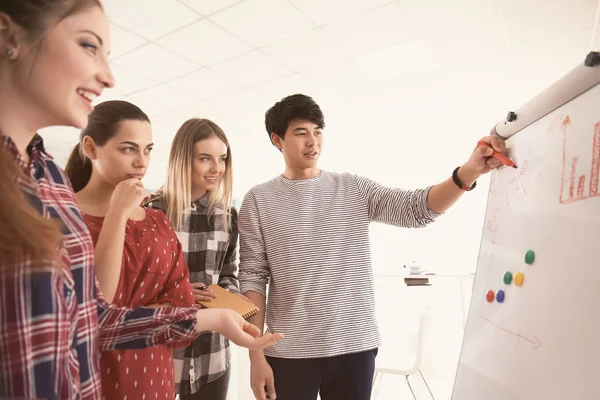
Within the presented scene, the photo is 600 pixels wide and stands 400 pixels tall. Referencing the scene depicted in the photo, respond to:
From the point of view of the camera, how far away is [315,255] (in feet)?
4.03

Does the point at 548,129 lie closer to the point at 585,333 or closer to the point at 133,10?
the point at 585,333

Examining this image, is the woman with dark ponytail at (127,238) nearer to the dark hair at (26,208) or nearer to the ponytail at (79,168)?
the ponytail at (79,168)

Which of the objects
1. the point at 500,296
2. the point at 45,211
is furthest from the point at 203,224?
the point at 500,296

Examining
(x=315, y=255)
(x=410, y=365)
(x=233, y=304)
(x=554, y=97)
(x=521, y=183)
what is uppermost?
(x=554, y=97)

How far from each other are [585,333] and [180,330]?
2.28 ft

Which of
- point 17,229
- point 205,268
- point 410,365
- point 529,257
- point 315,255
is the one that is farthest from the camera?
point 410,365

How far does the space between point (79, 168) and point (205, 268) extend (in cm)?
51

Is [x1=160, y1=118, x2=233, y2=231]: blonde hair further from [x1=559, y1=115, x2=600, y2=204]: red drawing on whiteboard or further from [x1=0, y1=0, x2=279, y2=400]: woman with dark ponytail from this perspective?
[x1=559, y1=115, x2=600, y2=204]: red drawing on whiteboard

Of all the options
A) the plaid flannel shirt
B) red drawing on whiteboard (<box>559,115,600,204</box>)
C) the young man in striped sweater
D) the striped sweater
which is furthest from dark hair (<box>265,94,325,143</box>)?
red drawing on whiteboard (<box>559,115,600,204</box>)

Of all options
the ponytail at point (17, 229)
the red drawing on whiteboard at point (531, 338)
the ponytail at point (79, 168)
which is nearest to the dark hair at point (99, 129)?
the ponytail at point (79, 168)

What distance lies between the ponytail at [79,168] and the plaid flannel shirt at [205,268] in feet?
0.87

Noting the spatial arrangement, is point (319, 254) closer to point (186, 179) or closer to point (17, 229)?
point (186, 179)

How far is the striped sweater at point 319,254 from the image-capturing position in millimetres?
1169

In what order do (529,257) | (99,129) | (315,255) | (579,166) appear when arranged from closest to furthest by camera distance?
(579,166) < (529,257) < (99,129) < (315,255)
